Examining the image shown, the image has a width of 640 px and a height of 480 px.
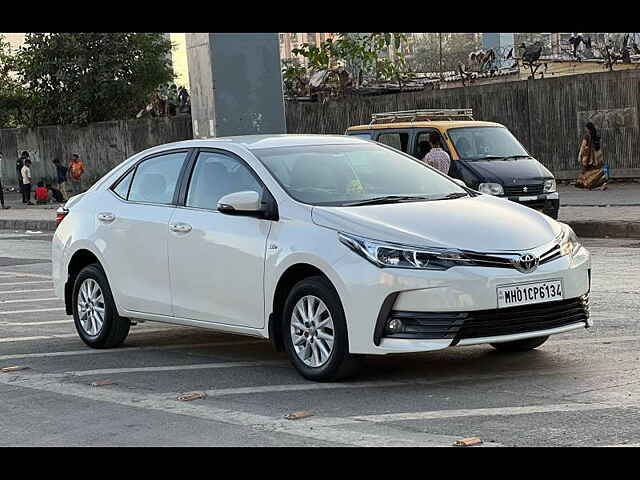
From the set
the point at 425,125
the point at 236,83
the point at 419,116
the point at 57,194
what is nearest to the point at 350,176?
the point at 425,125

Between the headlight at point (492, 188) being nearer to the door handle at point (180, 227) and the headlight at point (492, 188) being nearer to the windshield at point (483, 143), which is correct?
the windshield at point (483, 143)

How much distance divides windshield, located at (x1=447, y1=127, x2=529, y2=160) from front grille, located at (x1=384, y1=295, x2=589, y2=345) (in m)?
11.3

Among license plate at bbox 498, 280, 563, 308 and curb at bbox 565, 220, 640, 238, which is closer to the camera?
license plate at bbox 498, 280, 563, 308

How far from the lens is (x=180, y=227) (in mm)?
8891

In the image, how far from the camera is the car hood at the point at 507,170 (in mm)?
18359

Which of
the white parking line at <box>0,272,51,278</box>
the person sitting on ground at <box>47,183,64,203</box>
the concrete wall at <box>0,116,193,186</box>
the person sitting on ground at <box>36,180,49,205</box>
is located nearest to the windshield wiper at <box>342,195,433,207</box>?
the white parking line at <box>0,272,51,278</box>

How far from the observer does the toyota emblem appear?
7.52 metres

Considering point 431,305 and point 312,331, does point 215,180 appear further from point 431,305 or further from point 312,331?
point 431,305

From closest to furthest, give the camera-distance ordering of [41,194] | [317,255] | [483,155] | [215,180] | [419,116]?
[317,255] < [215,180] < [483,155] < [419,116] < [41,194]

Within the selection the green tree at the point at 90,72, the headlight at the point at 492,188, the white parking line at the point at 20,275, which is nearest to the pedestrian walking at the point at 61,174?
the green tree at the point at 90,72

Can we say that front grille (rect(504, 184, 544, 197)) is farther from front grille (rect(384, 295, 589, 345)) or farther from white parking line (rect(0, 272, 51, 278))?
front grille (rect(384, 295, 589, 345))

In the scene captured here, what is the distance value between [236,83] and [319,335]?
1517cm
